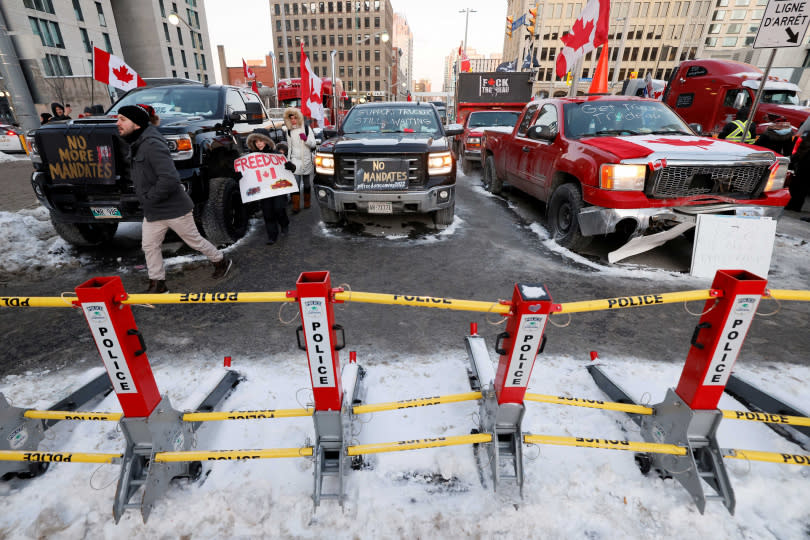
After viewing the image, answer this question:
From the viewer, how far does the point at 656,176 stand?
14.5 ft

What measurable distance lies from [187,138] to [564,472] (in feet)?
17.0

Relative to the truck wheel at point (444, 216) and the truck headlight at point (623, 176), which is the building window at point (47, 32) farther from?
the truck headlight at point (623, 176)

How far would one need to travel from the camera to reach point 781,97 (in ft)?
36.0

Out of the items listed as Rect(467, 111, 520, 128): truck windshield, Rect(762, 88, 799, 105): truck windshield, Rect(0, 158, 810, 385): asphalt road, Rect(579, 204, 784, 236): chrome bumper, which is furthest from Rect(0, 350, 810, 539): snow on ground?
Rect(762, 88, 799, 105): truck windshield

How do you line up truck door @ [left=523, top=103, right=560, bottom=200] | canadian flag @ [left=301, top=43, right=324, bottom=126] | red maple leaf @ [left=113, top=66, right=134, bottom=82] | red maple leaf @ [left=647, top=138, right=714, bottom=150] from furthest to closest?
canadian flag @ [left=301, top=43, right=324, bottom=126]
red maple leaf @ [left=113, top=66, right=134, bottom=82]
truck door @ [left=523, top=103, right=560, bottom=200]
red maple leaf @ [left=647, top=138, right=714, bottom=150]

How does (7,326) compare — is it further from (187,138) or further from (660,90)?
(660,90)

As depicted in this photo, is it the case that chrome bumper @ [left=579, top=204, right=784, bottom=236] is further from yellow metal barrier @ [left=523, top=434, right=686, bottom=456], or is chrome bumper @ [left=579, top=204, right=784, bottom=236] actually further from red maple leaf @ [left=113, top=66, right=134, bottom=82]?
red maple leaf @ [left=113, top=66, right=134, bottom=82]

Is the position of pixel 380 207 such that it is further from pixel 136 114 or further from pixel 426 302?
pixel 426 302

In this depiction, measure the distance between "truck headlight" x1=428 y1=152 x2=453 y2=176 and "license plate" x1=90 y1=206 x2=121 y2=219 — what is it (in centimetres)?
405

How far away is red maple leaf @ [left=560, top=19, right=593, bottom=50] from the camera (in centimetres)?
880

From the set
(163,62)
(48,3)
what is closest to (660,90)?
(48,3)

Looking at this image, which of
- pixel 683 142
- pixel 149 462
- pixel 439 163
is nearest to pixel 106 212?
pixel 149 462

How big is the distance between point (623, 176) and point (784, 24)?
5289 mm

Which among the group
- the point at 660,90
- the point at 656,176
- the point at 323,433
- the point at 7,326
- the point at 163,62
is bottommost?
the point at 7,326
